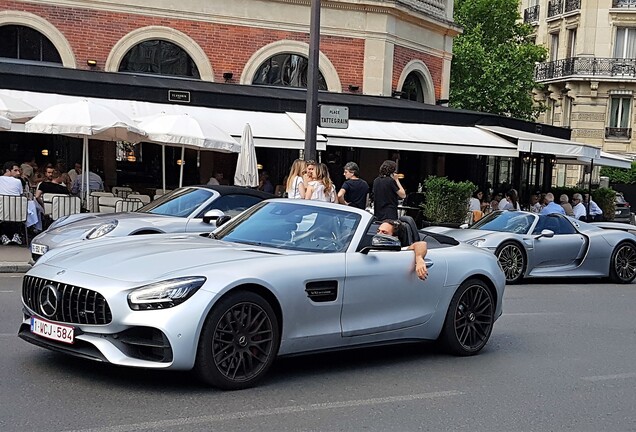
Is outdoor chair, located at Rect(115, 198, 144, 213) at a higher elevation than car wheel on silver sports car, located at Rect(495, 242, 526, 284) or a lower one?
higher

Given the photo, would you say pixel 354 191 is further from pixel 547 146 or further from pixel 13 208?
pixel 547 146

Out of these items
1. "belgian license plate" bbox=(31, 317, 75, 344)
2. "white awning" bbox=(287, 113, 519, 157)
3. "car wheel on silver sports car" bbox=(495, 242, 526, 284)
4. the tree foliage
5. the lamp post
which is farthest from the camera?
the tree foliage

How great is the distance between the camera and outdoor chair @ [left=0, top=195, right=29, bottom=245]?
1453 cm

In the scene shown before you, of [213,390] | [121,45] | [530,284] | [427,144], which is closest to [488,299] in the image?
[213,390]

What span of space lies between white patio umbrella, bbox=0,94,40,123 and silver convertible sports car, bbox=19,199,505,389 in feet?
32.3

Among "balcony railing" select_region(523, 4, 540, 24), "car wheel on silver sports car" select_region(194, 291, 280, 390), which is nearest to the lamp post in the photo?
"car wheel on silver sports car" select_region(194, 291, 280, 390)

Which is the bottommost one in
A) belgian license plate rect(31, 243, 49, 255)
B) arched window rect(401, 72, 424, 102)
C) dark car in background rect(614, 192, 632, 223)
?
dark car in background rect(614, 192, 632, 223)

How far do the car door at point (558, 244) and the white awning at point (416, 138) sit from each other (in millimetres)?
5920

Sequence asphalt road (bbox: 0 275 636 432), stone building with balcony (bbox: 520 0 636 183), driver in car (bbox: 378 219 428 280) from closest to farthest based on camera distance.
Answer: asphalt road (bbox: 0 275 636 432), driver in car (bbox: 378 219 428 280), stone building with balcony (bbox: 520 0 636 183)

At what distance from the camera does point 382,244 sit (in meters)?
6.87

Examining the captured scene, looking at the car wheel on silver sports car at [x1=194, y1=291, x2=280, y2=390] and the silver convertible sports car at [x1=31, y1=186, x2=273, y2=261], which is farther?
the silver convertible sports car at [x1=31, y1=186, x2=273, y2=261]

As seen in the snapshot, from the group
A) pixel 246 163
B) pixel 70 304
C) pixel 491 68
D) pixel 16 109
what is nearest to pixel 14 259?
pixel 16 109

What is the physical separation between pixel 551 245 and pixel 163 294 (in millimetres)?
10158

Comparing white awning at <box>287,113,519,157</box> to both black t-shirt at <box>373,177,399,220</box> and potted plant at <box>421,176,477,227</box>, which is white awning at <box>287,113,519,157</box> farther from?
black t-shirt at <box>373,177,399,220</box>
